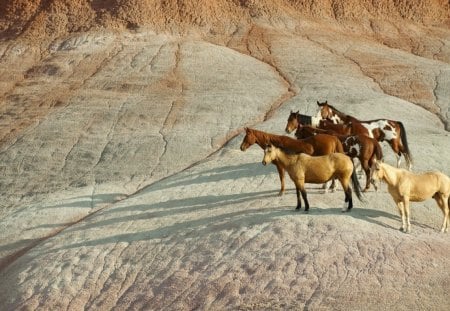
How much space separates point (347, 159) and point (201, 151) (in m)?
12.1

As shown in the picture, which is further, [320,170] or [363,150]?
[363,150]

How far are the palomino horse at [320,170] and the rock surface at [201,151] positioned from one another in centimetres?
57

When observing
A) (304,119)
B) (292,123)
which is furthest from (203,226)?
(304,119)

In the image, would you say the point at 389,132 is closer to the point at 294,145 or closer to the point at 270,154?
the point at 294,145

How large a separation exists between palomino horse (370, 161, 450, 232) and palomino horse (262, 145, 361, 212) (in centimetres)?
88

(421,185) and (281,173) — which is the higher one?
(421,185)

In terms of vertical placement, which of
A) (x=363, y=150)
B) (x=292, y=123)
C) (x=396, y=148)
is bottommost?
(x=396, y=148)

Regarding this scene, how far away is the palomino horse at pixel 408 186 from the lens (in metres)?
17.1

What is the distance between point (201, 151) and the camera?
96.5ft

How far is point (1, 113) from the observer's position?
3697 centimetres

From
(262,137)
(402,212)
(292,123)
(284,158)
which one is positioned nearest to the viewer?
(402,212)

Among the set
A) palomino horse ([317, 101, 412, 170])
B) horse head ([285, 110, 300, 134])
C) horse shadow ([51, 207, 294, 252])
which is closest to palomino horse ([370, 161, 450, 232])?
horse shadow ([51, 207, 294, 252])

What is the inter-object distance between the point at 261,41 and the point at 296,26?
3471 mm

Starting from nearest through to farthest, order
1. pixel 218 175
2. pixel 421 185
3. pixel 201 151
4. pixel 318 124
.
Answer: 1. pixel 421 185
2. pixel 318 124
3. pixel 218 175
4. pixel 201 151
